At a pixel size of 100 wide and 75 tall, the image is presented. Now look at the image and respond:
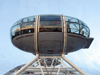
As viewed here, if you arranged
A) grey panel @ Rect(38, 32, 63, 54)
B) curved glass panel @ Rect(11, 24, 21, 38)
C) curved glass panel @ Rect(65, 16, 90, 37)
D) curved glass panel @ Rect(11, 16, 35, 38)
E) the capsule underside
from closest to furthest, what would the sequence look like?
1. grey panel @ Rect(38, 32, 63, 54)
2. the capsule underside
3. curved glass panel @ Rect(11, 16, 35, 38)
4. curved glass panel @ Rect(65, 16, 90, 37)
5. curved glass panel @ Rect(11, 24, 21, 38)

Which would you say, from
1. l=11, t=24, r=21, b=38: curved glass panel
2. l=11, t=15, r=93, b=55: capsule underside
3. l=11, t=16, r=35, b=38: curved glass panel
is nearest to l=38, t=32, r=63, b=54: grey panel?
l=11, t=15, r=93, b=55: capsule underside

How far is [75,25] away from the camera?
13.3 meters

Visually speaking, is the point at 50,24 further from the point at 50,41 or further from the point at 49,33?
the point at 50,41

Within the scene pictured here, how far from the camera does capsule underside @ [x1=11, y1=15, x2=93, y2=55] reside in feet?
41.2

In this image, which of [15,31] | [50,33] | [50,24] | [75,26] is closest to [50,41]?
[50,33]

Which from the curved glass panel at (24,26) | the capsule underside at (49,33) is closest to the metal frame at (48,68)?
the capsule underside at (49,33)

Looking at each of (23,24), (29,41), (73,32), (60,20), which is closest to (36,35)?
(29,41)

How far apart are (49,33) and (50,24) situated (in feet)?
3.08

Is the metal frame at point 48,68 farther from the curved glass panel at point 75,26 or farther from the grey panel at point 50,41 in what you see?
the curved glass panel at point 75,26

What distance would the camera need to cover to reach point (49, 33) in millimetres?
12414

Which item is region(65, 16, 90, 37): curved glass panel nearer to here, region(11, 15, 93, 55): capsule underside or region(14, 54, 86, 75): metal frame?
region(11, 15, 93, 55): capsule underside

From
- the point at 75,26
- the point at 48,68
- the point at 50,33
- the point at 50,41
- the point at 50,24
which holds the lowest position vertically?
the point at 48,68

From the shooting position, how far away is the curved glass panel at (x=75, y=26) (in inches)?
512

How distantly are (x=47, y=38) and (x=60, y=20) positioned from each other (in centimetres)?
237
